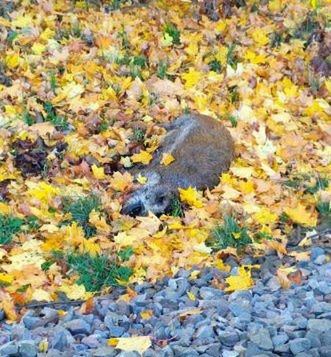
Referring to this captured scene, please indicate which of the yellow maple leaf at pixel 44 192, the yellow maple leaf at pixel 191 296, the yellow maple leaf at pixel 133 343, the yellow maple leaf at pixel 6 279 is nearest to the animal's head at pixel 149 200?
the yellow maple leaf at pixel 44 192

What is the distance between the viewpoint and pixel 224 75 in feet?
23.7

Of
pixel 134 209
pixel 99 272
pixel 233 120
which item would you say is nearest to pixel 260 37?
pixel 233 120

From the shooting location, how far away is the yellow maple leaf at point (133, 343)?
12.4ft

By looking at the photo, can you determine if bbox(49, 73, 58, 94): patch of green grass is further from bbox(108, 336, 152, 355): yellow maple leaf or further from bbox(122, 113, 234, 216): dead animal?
bbox(108, 336, 152, 355): yellow maple leaf

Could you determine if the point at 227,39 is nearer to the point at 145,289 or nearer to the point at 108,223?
the point at 108,223

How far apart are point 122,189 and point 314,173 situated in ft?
4.38

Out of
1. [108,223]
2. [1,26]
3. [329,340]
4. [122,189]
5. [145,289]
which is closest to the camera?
[329,340]

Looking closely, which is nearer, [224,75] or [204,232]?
[204,232]

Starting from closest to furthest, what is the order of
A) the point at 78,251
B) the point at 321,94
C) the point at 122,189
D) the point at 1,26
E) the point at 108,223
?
the point at 78,251 < the point at 108,223 < the point at 122,189 < the point at 321,94 < the point at 1,26

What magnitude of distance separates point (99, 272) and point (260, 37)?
3795 millimetres

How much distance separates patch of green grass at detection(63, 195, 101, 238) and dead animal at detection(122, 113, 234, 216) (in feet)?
0.83

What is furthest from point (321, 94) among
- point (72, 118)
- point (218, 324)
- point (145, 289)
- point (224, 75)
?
point (218, 324)

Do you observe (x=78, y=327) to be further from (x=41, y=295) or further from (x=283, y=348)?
(x=283, y=348)

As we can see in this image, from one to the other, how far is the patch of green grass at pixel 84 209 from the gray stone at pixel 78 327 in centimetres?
118
